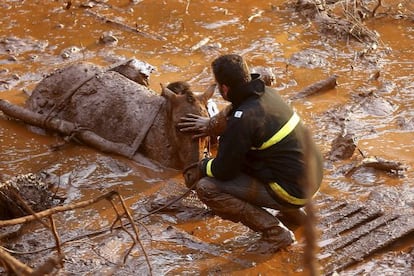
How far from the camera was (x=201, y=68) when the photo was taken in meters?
8.84

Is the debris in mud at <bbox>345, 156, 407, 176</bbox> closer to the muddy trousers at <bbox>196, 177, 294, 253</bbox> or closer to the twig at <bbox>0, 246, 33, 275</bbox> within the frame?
the muddy trousers at <bbox>196, 177, 294, 253</bbox>

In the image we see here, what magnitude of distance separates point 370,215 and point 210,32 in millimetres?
5300

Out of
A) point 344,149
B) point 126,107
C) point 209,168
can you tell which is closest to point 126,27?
point 126,107

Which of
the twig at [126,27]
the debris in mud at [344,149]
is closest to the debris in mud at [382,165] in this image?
the debris in mud at [344,149]

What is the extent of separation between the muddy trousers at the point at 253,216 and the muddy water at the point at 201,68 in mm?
127

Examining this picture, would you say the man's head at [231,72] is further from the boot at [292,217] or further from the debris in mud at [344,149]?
the debris in mud at [344,149]

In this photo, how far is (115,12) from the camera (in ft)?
35.2

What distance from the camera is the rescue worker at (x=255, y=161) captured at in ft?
15.6

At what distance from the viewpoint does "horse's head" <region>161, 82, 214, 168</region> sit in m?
6.00

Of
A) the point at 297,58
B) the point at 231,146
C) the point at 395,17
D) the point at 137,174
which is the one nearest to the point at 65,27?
the point at 297,58

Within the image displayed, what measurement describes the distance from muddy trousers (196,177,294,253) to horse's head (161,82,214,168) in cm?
92

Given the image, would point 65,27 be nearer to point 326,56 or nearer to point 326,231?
point 326,56

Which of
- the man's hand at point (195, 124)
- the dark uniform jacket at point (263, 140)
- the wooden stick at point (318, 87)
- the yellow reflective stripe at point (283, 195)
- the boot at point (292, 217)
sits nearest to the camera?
the dark uniform jacket at point (263, 140)

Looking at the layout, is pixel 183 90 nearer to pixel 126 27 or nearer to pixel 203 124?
pixel 203 124
